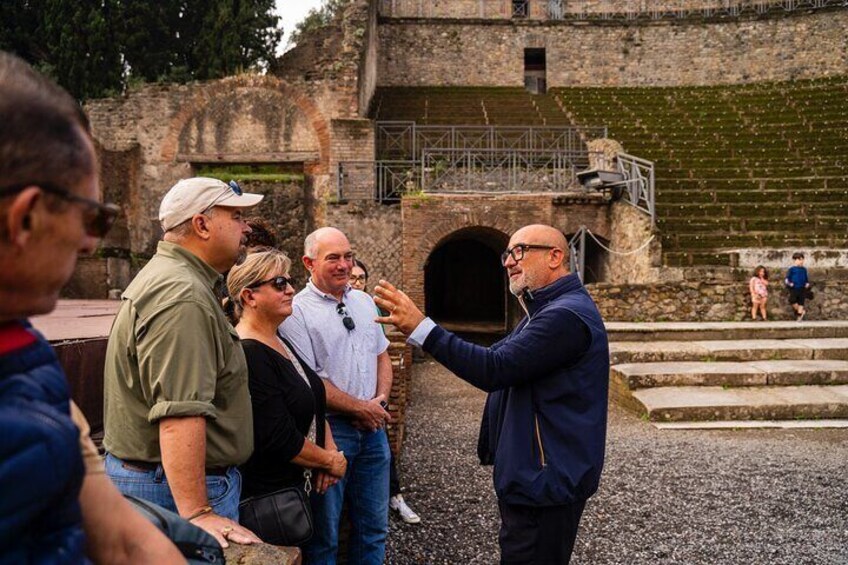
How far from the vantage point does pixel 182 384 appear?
1756 mm

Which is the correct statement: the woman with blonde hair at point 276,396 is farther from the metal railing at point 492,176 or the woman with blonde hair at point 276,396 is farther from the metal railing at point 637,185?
the metal railing at point 492,176

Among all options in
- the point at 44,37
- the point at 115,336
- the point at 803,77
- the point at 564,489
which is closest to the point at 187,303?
the point at 115,336

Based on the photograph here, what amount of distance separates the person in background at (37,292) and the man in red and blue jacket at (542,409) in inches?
67.8

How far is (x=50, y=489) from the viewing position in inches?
29.7

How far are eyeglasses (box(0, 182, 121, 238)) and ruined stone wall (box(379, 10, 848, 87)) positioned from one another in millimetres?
24587

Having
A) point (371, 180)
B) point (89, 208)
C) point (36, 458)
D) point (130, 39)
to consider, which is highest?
point (130, 39)

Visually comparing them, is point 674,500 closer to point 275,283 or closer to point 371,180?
point 275,283

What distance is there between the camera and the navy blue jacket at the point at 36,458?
726 mm

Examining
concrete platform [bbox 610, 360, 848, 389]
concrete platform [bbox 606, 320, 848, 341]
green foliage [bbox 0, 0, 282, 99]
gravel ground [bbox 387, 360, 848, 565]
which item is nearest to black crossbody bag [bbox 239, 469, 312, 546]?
gravel ground [bbox 387, 360, 848, 565]

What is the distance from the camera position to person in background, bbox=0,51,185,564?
2.42 feet

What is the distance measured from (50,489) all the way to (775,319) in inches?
459

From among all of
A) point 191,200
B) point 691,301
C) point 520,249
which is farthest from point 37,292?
point 691,301

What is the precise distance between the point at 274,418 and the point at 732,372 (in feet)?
23.2

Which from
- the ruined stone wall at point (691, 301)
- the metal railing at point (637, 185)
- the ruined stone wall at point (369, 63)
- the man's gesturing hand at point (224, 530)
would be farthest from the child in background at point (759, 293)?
the ruined stone wall at point (369, 63)
